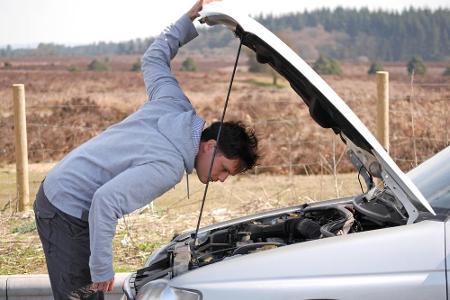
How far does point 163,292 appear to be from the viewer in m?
3.43

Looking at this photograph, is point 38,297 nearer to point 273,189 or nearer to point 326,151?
point 273,189

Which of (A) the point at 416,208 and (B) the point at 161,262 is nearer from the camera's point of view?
(A) the point at 416,208

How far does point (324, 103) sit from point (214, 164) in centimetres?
62

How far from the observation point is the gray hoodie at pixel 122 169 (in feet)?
12.0

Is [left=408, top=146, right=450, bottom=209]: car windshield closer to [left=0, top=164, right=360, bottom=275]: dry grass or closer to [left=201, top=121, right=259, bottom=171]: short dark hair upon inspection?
[left=201, top=121, right=259, bottom=171]: short dark hair

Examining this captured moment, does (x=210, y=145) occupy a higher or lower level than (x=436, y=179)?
higher

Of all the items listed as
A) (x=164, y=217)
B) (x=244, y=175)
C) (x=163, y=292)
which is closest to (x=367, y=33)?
(x=244, y=175)

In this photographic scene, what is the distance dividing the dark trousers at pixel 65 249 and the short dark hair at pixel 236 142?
2.42 ft

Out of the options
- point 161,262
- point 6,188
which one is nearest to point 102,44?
point 6,188

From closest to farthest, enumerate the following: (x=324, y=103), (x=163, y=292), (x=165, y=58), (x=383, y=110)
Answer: (x=163, y=292) < (x=324, y=103) < (x=165, y=58) < (x=383, y=110)

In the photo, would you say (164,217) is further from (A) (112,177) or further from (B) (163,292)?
(B) (163,292)

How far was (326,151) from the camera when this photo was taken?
15.7 m

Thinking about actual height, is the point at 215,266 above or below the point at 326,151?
above

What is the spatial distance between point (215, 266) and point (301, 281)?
0.38 metres
